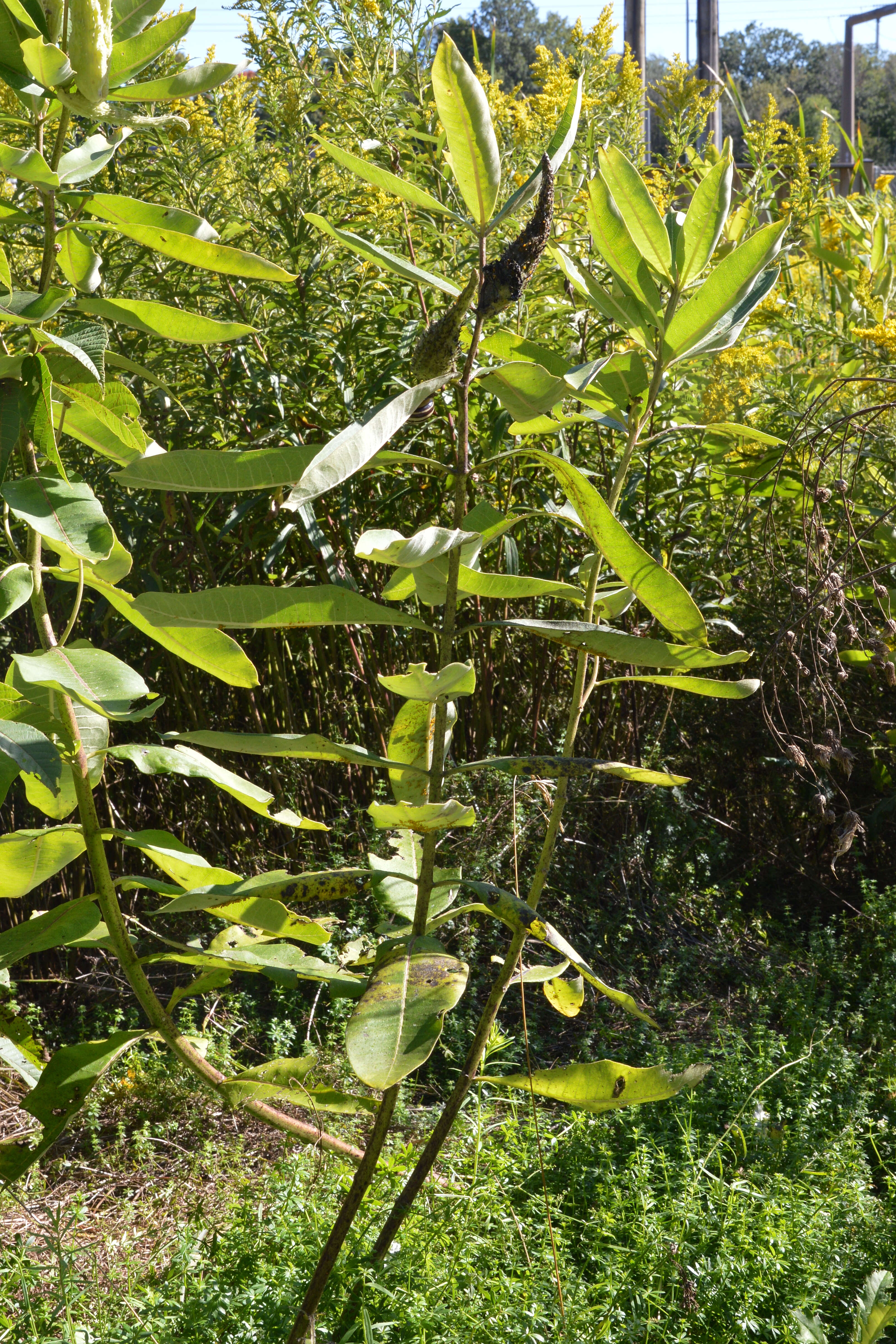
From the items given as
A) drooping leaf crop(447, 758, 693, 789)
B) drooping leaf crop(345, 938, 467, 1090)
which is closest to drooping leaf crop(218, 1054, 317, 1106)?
drooping leaf crop(345, 938, 467, 1090)

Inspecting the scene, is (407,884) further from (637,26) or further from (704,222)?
(637,26)

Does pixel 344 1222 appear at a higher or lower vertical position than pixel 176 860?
lower

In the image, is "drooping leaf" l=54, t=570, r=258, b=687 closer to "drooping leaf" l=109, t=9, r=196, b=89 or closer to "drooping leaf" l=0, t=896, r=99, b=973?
"drooping leaf" l=0, t=896, r=99, b=973

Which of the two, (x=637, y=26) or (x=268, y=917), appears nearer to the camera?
(x=268, y=917)

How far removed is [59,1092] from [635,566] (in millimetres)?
956

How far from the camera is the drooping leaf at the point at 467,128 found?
108cm

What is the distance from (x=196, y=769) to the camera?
1223mm

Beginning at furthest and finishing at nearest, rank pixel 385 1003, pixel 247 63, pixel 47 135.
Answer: pixel 247 63 → pixel 47 135 → pixel 385 1003

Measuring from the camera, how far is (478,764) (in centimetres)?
121

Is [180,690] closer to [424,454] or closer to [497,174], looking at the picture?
[424,454]

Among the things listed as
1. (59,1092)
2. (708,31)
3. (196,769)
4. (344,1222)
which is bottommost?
(344,1222)

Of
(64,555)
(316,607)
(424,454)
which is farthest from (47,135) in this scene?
(424,454)

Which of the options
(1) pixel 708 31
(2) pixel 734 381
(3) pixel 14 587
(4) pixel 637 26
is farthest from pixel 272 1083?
(1) pixel 708 31

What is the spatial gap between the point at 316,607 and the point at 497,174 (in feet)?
1.73
